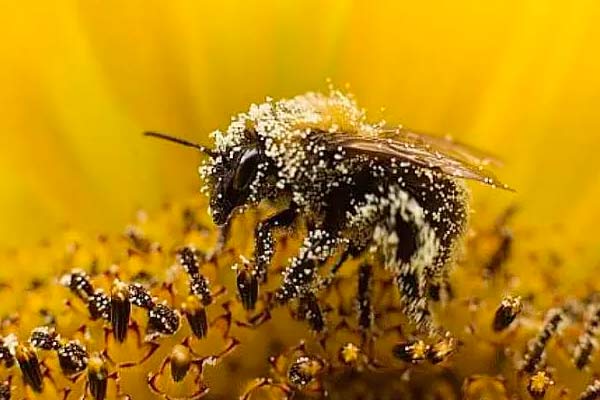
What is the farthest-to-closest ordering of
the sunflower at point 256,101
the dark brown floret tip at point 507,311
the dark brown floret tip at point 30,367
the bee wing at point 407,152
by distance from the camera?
1. the sunflower at point 256,101
2. the dark brown floret tip at point 507,311
3. the dark brown floret tip at point 30,367
4. the bee wing at point 407,152

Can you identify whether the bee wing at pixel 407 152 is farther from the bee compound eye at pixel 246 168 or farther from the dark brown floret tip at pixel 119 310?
the dark brown floret tip at pixel 119 310

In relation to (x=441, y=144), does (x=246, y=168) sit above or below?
below

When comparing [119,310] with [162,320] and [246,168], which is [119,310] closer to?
[162,320]

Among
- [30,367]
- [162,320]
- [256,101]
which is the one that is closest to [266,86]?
[256,101]

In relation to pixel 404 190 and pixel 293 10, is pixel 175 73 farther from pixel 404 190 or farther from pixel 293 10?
pixel 404 190

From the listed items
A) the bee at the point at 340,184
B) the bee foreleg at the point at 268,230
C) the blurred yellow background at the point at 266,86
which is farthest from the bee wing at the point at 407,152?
the blurred yellow background at the point at 266,86

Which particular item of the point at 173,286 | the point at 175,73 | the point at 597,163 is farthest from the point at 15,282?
the point at 597,163
